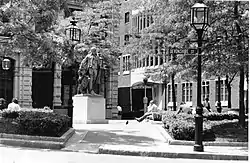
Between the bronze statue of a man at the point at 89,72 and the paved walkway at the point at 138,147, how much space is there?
18.2 ft

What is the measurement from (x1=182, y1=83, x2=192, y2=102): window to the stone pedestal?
20.7m

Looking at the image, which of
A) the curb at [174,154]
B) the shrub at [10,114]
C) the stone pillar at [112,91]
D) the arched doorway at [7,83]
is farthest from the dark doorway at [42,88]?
the curb at [174,154]

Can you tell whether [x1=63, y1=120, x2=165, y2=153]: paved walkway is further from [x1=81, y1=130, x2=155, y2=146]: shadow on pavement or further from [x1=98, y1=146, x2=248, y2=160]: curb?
[x1=98, y1=146, x2=248, y2=160]: curb

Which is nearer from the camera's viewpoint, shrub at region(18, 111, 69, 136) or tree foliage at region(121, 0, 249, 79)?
shrub at region(18, 111, 69, 136)

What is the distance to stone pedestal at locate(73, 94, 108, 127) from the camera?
2406 cm

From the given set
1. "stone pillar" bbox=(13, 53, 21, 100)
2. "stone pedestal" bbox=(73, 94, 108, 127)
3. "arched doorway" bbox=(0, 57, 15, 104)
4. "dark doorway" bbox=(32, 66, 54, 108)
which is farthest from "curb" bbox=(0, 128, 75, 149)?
"dark doorway" bbox=(32, 66, 54, 108)

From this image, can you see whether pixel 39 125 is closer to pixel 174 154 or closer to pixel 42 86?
pixel 174 154

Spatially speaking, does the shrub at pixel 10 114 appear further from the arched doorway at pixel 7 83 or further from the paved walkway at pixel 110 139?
the arched doorway at pixel 7 83

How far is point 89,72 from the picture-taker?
939 inches

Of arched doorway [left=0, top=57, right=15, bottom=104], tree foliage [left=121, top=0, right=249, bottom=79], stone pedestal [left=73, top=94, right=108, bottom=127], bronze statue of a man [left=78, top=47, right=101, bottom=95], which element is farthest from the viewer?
arched doorway [left=0, top=57, right=15, bottom=104]

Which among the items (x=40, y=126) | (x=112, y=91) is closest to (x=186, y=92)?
(x=112, y=91)

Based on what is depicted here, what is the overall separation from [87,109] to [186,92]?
22138 mm

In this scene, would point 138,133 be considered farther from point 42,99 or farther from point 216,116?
point 42,99

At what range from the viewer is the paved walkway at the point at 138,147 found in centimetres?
1326
